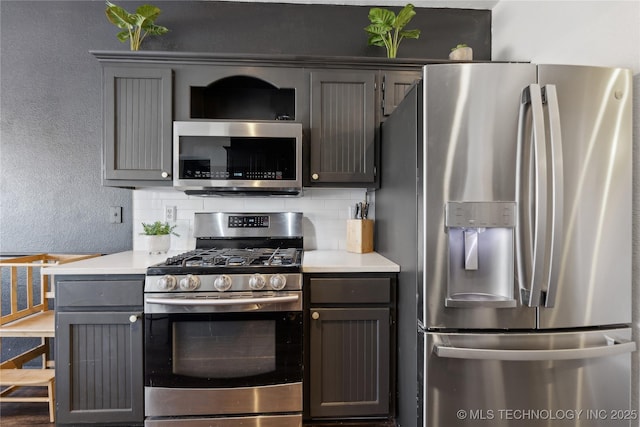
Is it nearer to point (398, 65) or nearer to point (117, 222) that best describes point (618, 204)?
point (398, 65)

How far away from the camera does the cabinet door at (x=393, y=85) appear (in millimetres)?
2078

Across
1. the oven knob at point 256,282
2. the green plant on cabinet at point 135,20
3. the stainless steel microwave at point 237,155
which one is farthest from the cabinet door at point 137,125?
the oven knob at point 256,282

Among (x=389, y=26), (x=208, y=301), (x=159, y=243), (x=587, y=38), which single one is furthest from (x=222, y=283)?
(x=587, y=38)

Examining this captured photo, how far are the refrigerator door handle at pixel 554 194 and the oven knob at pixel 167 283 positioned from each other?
162cm

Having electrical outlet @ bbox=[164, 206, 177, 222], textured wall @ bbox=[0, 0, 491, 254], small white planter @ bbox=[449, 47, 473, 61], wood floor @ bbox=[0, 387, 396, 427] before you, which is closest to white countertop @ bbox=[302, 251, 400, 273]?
wood floor @ bbox=[0, 387, 396, 427]

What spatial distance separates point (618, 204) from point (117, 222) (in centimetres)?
280

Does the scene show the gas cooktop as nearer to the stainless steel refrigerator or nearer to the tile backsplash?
the tile backsplash

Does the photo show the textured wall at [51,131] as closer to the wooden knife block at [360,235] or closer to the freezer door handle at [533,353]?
the wooden knife block at [360,235]

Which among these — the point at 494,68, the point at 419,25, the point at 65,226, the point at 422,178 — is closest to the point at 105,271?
the point at 65,226

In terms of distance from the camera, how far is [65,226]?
232cm

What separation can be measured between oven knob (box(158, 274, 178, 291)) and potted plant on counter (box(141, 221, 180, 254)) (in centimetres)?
54

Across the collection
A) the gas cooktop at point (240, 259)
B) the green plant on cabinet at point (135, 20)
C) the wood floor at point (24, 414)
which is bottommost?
the wood floor at point (24, 414)

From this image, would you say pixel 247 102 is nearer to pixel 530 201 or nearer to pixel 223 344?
pixel 223 344

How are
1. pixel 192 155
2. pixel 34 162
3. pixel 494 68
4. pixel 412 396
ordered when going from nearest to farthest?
pixel 494 68
pixel 412 396
pixel 192 155
pixel 34 162
